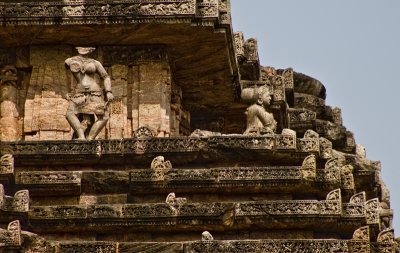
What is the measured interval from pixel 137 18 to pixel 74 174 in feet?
18.0

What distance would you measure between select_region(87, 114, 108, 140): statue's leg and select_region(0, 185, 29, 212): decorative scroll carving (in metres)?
3.87

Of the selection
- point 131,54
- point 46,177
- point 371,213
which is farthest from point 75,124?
point 371,213

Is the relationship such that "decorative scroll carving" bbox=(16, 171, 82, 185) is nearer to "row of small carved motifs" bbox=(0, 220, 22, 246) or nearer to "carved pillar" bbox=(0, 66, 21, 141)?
"row of small carved motifs" bbox=(0, 220, 22, 246)

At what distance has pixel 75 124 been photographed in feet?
182

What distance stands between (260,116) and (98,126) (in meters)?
4.71

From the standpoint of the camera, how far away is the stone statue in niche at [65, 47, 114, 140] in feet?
183

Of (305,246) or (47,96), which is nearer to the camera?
(305,246)

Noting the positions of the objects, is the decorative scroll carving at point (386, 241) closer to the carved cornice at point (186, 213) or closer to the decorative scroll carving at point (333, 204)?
the carved cornice at point (186, 213)

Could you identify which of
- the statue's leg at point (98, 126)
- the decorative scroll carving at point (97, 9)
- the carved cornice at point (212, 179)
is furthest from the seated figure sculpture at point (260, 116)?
the carved cornice at point (212, 179)

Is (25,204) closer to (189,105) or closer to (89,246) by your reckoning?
(89,246)

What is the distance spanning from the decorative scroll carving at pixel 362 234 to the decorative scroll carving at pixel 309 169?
2028 mm

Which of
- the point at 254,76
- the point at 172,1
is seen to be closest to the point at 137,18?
the point at 172,1

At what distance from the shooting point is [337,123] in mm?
72000

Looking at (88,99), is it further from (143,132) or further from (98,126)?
(143,132)
